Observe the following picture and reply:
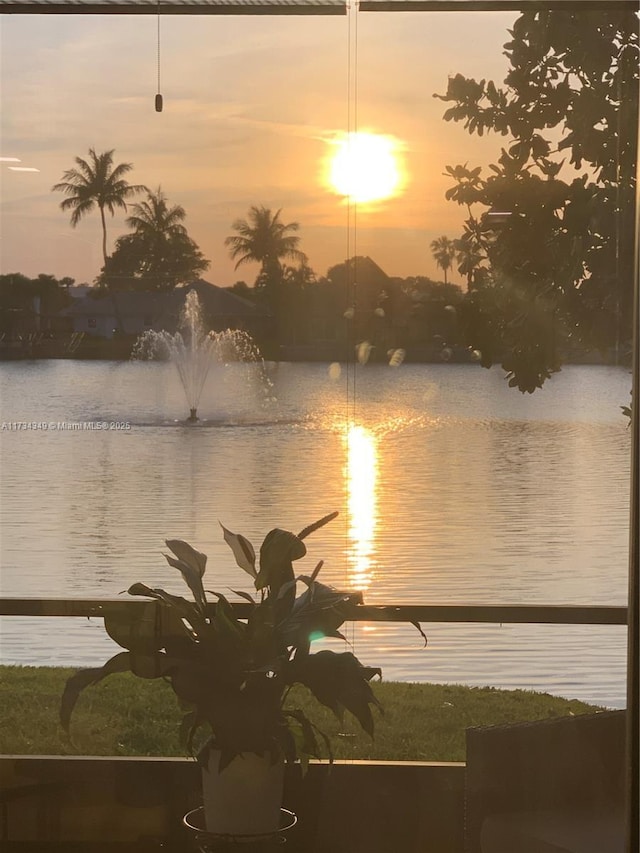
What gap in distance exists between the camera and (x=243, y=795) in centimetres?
247

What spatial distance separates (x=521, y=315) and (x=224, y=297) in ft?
2.19

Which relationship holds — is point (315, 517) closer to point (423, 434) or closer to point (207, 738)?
point (423, 434)

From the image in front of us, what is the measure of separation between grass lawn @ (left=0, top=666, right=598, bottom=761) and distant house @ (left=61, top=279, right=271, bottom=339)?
0.79 m

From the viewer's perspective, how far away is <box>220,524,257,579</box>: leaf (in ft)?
8.05

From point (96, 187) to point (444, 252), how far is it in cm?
79

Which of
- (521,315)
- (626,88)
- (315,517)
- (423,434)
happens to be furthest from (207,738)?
(626,88)

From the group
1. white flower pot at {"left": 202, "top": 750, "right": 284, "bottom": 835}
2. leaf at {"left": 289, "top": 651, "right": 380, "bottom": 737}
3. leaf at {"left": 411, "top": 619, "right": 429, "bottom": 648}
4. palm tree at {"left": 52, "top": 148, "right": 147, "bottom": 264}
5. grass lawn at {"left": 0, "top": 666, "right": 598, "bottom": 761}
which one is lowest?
white flower pot at {"left": 202, "top": 750, "right": 284, "bottom": 835}

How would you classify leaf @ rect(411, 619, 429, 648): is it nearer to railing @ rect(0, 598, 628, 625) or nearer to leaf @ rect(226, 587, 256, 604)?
railing @ rect(0, 598, 628, 625)

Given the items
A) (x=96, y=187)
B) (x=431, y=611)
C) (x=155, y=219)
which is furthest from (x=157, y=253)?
(x=431, y=611)

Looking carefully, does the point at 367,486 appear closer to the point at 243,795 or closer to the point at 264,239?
the point at 264,239

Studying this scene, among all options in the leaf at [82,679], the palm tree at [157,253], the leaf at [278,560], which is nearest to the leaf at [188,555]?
the leaf at [278,560]

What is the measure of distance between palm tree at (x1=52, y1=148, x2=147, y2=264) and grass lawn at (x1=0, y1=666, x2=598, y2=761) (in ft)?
3.44

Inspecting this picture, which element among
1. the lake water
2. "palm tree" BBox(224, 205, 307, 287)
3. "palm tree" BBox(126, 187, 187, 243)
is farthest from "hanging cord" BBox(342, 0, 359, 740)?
"palm tree" BBox(126, 187, 187, 243)

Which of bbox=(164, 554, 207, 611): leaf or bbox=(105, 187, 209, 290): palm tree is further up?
bbox=(105, 187, 209, 290): palm tree
